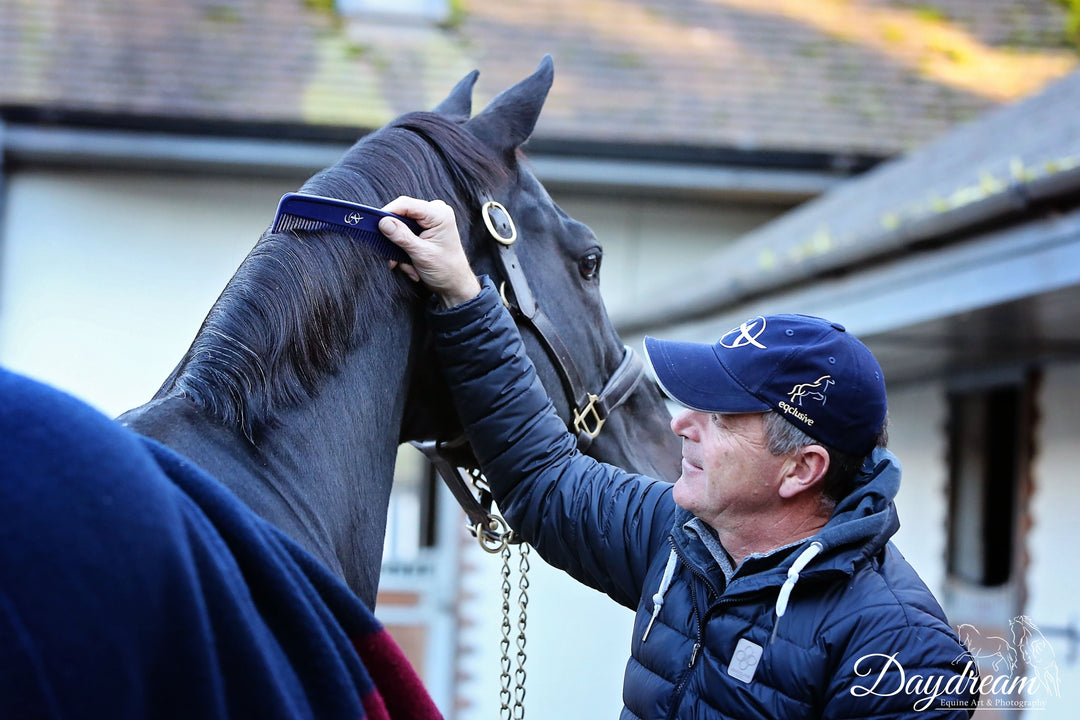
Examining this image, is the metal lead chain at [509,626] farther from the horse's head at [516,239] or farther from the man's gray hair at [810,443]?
the man's gray hair at [810,443]

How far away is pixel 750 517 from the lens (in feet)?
5.77

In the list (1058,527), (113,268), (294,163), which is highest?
(294,163)

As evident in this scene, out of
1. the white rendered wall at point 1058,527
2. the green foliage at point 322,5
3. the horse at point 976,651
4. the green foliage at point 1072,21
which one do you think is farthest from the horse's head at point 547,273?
the green foliage at point 1072,21

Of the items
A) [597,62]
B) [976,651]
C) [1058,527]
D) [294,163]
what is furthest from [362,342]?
[597,62]

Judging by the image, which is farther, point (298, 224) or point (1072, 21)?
point (1072, 21)

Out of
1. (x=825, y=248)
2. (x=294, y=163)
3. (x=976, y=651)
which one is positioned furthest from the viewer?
(x=294, y=163)

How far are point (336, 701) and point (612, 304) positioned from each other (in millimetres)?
7161

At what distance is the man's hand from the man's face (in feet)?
1.57

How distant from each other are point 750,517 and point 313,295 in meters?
0.81

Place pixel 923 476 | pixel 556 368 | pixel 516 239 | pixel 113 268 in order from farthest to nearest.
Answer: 1. pixel 113 268
2. pixel 923 476
3. pixel 556 368
4. pixel 516 239

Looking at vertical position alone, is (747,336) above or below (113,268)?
below

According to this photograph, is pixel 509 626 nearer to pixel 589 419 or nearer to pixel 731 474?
pixel 589 419

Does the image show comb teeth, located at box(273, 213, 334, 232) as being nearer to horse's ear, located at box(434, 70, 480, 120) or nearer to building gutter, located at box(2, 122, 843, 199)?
horse's ear, located at box(434, 70, 480, 120)

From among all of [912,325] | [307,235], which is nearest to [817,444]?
[307,235]
